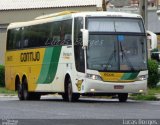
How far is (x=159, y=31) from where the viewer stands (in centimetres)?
7444

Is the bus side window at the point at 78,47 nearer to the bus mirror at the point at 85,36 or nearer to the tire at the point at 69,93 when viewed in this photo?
the bus mirror at the point at 85,36

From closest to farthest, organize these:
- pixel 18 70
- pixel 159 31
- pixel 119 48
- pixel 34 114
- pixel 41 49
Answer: pixel 34 114
pixel 119 48
pixel 41 49
pixel 18 70
pixel 159 31

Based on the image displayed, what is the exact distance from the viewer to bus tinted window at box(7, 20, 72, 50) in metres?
28.2

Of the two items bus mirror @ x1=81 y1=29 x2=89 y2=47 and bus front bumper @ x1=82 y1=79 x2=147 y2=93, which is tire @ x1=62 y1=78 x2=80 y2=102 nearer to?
bus front bumper @ x1=82 y1=79 x2=147 y2=93

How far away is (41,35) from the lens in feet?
101

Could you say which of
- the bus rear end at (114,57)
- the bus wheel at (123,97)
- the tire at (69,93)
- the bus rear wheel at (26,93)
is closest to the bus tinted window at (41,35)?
the bus rear end at (114,57)

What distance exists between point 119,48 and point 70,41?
6.36ft

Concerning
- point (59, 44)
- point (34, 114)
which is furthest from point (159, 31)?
point (34, 114)

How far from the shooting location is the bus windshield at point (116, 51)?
87.5 feet

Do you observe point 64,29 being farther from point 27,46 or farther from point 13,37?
point 13,37

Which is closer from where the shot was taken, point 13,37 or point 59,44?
point 59,44

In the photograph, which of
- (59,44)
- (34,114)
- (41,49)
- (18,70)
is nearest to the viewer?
(34,114)

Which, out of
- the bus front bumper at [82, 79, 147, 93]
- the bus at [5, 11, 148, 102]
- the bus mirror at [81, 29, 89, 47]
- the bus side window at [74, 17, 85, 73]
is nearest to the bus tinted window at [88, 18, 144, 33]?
the bus at [5, 11, 148, 102]

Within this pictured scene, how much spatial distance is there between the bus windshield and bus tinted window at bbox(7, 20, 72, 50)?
1385mm
